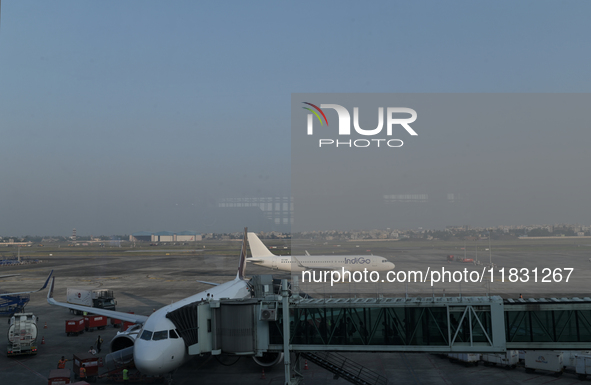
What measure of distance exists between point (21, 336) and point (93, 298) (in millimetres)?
19912

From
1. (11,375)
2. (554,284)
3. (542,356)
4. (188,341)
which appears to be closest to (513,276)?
(554,284)

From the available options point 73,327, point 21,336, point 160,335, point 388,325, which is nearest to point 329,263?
point 73,327

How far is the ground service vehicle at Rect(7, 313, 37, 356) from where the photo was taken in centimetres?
3128

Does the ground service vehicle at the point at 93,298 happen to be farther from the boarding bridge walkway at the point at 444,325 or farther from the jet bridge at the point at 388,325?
the boarding bridge walkway at the point at 444,325

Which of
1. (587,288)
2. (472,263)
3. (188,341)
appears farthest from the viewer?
(472,263)

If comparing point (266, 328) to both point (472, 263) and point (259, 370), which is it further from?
point (472, 263)

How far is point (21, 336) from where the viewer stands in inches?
1236

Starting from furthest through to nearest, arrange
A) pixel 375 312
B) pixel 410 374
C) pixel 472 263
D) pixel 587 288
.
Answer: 1. pixel 472 263
2. pixel 587 288
3. pixel 410 374
4. pixel 375 312

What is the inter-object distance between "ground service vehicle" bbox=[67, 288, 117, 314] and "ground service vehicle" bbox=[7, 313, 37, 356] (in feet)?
55.0

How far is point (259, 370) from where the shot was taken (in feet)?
90.5

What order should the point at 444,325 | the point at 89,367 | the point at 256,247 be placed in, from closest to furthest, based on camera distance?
1. the point at 444,325
2. the point at 89,367
3. the point at 256,247

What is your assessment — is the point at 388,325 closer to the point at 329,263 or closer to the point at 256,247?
the point at 329,263

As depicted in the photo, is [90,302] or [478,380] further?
[90,302]

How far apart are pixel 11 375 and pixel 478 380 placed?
30617 millimetres
